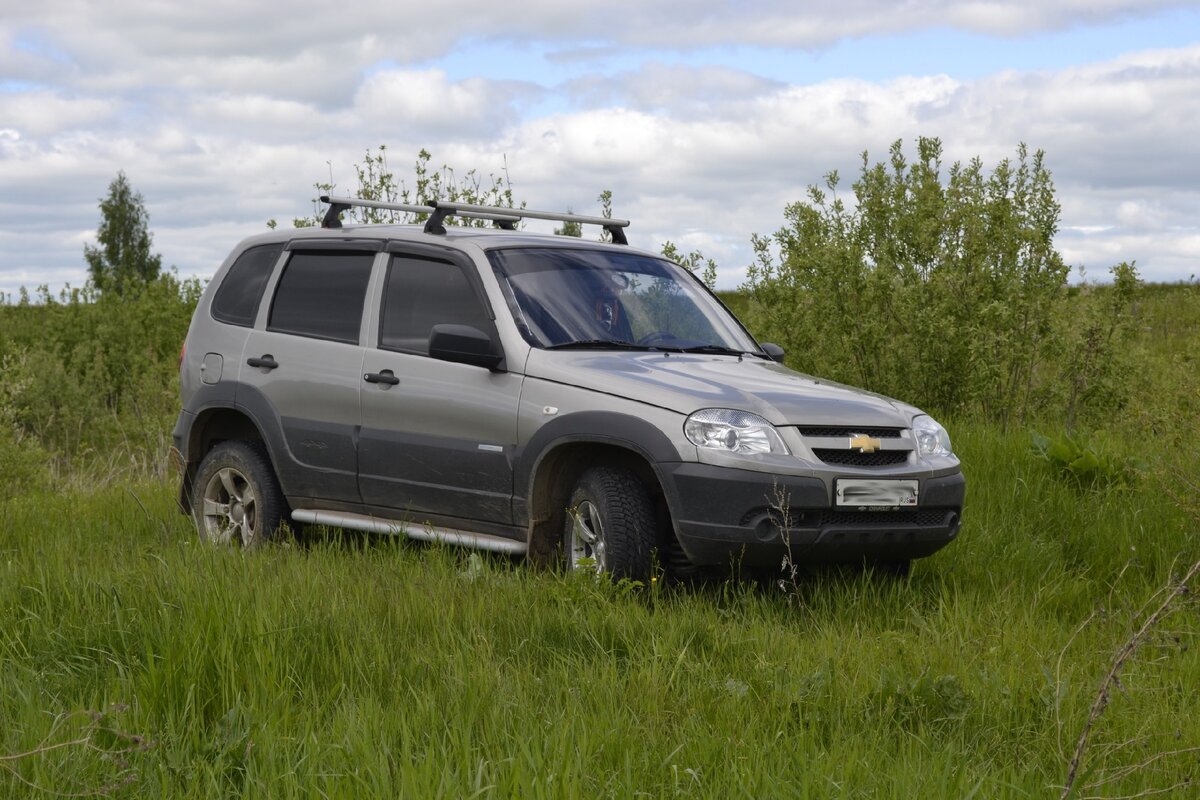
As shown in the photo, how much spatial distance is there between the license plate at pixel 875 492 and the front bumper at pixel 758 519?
0.18ft

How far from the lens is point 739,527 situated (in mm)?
5555

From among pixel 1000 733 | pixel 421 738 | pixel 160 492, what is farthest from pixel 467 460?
pixel 160 492

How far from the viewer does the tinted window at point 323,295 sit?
7253 mm

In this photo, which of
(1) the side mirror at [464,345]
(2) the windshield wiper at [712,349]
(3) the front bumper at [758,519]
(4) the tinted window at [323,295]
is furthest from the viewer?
(4) the tinted window at [323,295]

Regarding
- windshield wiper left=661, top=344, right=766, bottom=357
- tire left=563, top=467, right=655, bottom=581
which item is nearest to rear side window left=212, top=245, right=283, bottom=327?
windshield wiper left=661, top=344, right=766, bottom=357

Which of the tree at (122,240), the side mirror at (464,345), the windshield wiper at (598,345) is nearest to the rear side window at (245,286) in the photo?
the side mirror at (464,345)

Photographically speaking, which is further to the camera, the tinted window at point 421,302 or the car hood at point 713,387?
the tinted window at point 421,302

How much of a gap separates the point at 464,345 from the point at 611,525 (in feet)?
3.76

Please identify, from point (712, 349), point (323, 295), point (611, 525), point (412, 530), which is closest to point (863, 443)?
point (611, 525)

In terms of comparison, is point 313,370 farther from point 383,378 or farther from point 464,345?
point 464,345

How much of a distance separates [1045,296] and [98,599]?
7.50 metres

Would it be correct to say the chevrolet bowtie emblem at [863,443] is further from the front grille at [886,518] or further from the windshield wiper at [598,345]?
the windshield wiper at [598,345]

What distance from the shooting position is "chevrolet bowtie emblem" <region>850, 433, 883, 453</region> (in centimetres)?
583

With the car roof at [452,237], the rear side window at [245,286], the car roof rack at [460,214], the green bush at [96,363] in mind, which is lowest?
the green bush at [96,363]
